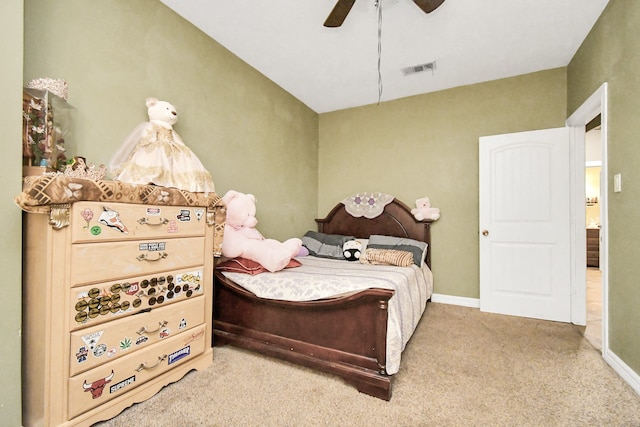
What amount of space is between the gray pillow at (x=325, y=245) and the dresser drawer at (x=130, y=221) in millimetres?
1730

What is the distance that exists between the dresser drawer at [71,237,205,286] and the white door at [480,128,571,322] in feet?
9.38

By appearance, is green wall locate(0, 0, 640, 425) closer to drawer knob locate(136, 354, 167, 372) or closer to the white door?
the white door

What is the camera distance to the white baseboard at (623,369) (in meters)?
1.59

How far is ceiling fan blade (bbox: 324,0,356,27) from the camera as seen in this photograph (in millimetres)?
1689

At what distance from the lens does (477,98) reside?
3.21 metres

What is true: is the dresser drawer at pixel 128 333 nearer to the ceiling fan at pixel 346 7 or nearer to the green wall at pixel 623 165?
the ceiling fan at pixel 346 7

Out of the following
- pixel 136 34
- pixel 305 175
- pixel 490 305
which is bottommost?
pixel 490 305

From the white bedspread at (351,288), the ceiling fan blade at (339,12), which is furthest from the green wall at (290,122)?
the ceiling fan blade at (339,12)

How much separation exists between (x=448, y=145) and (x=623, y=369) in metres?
2.42

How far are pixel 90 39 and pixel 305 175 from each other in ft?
8.20

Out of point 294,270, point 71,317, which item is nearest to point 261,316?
point 294,270

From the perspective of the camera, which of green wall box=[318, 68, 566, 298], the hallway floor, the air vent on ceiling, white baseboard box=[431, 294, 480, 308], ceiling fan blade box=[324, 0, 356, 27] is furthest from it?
white baseboard box=[431, 294, 480, 308]

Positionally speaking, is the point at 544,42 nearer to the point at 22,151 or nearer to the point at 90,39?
the point at 90,39

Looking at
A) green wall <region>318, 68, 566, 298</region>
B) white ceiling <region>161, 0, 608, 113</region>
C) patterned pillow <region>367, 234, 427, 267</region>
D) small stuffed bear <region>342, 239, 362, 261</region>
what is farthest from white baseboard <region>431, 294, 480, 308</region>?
white ceiling <region>161, 0, 608, 113</region>
